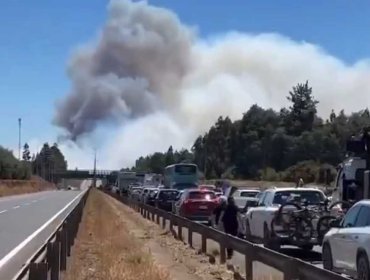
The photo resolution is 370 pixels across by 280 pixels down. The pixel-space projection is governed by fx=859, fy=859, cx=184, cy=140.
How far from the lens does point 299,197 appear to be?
78.5 feet

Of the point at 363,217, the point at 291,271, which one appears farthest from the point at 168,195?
the point at 291,271

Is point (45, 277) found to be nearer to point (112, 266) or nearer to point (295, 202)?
point (112, 266)

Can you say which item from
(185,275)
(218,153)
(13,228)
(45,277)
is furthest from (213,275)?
(218,153)

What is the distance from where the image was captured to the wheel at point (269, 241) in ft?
72.1

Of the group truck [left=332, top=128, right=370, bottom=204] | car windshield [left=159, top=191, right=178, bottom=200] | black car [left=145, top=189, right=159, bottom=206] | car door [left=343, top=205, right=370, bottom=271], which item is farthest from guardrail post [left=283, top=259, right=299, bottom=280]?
black car [left=145, top=189, right=159, bottom=206]

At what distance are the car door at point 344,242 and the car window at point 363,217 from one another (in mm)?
134

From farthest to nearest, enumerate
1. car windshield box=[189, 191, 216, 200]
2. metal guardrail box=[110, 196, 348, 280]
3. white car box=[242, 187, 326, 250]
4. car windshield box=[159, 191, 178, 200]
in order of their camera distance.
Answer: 1. car windshield box=[159, 191, 178, 200]
2. car windshield box=[189, 191, 216, 200]
3. white car box=[242, 187, 326, 250]
4. metal guardrail box=[110, 196, 348, 280]

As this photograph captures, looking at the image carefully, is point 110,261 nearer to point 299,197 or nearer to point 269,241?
point 269,241

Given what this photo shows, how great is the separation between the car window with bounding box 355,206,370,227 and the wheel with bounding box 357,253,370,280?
2.29 feet

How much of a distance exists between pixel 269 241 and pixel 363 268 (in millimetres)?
8499

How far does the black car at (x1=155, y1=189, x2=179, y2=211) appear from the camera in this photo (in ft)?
178

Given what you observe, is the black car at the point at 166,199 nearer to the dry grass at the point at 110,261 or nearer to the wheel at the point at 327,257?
the dry grass at the point at 110,261

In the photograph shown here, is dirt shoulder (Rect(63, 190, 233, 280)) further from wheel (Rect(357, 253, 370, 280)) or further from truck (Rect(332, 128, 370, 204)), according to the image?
truck (Rect(332, 128, 370, 204))

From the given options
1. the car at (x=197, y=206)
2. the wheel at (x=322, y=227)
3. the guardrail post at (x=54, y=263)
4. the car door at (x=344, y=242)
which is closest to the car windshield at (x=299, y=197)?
the wheel at (x=322, y=227)
